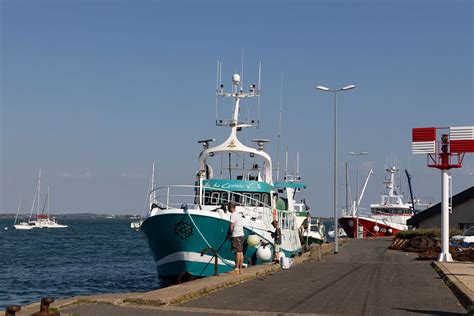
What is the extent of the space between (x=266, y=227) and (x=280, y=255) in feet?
10.1

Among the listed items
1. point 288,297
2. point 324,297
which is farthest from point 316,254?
point 288,297

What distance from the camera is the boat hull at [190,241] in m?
25.9

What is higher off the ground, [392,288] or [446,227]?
[446,227]

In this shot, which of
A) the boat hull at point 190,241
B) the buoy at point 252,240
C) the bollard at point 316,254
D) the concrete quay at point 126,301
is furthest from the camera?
the bollard at point 316,254

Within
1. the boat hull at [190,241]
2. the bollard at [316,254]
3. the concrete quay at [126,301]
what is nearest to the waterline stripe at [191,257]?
the boat hull at [190,241]

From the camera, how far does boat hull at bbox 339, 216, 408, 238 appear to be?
7919 centimetres

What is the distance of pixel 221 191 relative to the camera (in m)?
30.7

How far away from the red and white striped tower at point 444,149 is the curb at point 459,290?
643cm

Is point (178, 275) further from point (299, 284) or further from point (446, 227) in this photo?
point (446, 227)

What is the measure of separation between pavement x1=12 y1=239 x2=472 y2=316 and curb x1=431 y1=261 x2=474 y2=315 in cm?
16

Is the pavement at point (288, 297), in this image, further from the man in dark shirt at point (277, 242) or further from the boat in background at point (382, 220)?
the boat in background at point (382, 220)

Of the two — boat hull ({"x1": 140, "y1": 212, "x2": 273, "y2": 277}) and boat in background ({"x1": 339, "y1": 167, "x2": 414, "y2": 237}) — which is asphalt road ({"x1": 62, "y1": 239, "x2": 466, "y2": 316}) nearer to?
boat hull ({"x1": 140, "y1": 212, "x2": 273, "y2": 277})

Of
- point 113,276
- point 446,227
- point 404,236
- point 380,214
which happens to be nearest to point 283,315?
point 446,227

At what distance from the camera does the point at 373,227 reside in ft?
261
